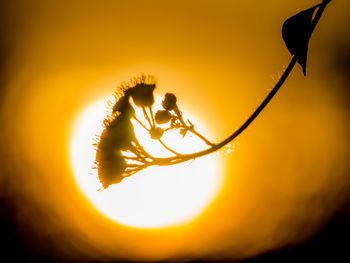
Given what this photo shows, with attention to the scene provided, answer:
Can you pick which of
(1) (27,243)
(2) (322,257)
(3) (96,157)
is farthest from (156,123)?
(1) (27,243)

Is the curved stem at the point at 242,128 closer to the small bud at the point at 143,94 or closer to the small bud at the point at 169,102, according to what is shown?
the small bud at the point at 169,102

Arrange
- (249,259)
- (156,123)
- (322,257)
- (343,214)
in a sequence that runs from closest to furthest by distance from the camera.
Result: (156,123) → (322,257) → (343,214) → (249,259)

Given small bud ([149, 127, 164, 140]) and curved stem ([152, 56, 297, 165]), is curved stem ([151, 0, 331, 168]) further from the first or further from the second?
small bud ([149, 127, 164, 140])

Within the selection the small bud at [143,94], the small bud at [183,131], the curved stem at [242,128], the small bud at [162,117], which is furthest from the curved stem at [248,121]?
the small bud at [143,94]

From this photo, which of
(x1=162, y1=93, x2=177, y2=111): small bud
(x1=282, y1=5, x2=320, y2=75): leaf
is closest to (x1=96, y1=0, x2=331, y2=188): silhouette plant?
(x1=162, y1=93, x2=177, y2=111): small bud

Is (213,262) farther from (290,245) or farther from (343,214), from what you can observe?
(343,214)

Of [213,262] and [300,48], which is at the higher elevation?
[213,262]

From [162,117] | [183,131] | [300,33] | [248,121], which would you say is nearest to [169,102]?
[162,117]
